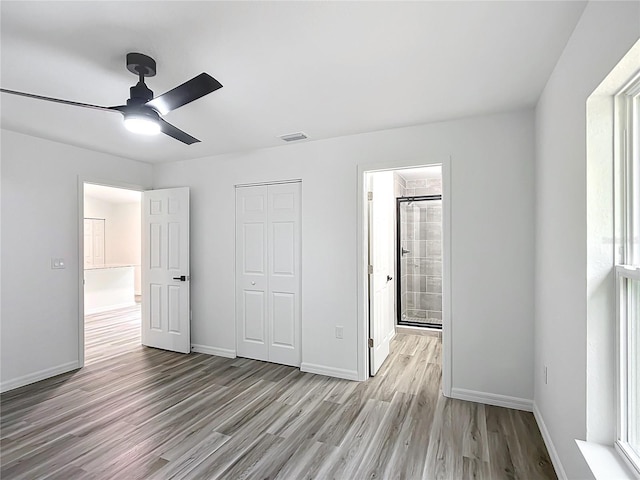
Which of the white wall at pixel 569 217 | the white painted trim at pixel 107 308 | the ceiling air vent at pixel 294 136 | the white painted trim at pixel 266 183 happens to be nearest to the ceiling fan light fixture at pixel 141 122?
the ceiling air vent at pixel 294 136

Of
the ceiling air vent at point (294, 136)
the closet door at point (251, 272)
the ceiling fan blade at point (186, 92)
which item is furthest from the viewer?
the closet door at point (251, 272)

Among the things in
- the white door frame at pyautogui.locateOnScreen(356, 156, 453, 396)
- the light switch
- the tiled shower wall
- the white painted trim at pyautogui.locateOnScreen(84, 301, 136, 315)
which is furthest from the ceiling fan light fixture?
the white painted trim at pyautogui.locateOnScreen(84, 301, 136, 315)

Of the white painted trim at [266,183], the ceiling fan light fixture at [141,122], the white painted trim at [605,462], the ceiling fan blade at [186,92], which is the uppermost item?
the ceiling fan blade at [186,92]

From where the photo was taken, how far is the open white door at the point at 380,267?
3523 millimetres

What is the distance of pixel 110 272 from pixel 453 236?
688 centimetres

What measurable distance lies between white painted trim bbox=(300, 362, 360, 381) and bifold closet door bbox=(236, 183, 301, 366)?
0.55 feet

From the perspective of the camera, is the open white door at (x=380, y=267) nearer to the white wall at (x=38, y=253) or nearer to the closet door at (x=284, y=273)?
the closet door at (x=284, y=273)

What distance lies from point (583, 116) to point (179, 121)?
286 centimetres

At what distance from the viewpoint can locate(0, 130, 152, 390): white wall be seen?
323cm

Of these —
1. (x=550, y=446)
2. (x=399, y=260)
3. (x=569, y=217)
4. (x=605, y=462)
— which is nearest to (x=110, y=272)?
(x=399, y=260)

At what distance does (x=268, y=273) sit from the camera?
398cm

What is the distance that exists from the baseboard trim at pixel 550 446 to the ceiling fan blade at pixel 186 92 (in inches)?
108

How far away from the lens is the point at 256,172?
3.98 metres

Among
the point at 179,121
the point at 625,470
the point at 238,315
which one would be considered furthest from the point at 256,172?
the point at 625,470
